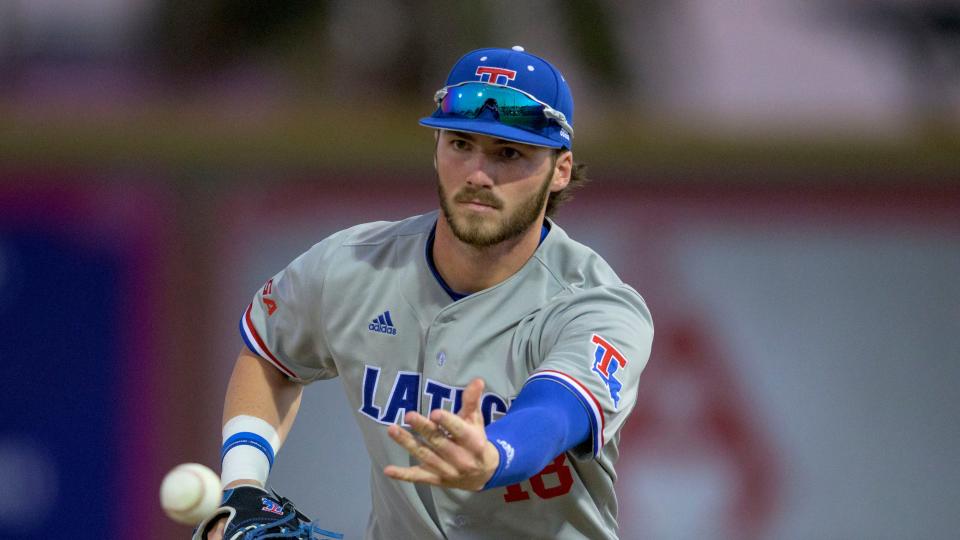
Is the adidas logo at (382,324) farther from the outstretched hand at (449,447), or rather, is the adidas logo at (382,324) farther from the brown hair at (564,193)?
the outstretched hand at (449,447)

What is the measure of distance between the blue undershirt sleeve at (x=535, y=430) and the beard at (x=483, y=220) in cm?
54

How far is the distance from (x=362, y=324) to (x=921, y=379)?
14.1 feet

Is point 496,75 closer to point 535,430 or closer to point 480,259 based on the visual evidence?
point 480,259

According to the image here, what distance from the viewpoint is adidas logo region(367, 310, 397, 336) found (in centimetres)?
415

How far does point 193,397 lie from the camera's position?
7520mm

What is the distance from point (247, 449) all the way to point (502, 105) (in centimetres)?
124

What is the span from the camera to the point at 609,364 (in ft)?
12.2

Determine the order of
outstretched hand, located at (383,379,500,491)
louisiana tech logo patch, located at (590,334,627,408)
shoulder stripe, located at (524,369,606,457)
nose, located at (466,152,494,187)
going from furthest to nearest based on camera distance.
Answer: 1. nose, located at (466,152,494,187)
2. louisiana tech logo patch, located at (590,334,627,408)
3. shoulder stripe, located at (524,369,606,457)
4. outstretched hand, located at (383,379,500,491)

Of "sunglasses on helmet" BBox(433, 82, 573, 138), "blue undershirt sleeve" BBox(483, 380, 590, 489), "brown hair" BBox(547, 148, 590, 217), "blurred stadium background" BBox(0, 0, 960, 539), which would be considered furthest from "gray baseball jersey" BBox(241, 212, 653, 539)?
"blurred stadium background" BBox(0, 0, 960, 539)

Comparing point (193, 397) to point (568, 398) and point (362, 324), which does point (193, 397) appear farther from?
point (568, 398)

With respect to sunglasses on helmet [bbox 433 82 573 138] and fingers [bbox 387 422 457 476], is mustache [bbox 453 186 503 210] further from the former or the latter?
fingers [bbox 387 422 457 476]

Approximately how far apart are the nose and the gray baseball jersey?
1.04ft

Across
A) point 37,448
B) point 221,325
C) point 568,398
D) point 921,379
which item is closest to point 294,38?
point 221,325

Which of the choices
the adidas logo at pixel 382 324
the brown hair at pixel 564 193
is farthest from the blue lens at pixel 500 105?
the adidas logo at pixel 382 324
